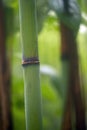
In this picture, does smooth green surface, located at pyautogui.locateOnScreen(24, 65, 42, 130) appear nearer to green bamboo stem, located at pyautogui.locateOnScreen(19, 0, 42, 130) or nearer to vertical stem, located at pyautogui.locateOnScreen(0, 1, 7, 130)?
green bamboo stem, located at pyautogui.locateOnScreen(19, 0, 42, 130)

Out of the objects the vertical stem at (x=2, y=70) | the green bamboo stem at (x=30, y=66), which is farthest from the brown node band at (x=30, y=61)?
the vertical stem at (x=2, y=70)

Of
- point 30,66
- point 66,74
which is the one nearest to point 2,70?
point 66,74

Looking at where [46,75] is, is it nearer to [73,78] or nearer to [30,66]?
[73,78]

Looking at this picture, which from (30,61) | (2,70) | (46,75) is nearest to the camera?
(30,61)

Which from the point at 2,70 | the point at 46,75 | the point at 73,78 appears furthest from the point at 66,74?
the point at 46,75

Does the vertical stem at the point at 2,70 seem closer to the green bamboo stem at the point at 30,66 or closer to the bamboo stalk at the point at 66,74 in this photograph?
the bamboo stalk at the point at 66,74

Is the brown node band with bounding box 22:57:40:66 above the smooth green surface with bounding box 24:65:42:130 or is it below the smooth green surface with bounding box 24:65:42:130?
above

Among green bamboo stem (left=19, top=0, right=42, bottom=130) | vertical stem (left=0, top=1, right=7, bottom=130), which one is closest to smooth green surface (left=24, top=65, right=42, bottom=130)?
green bamboo stem (left=19, top=0, right=42, bottom=130)

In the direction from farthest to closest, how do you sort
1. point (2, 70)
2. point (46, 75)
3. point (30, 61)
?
point (46, 75), point (2, 70), point (30, 61)

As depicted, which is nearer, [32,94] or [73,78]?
[32,94]
